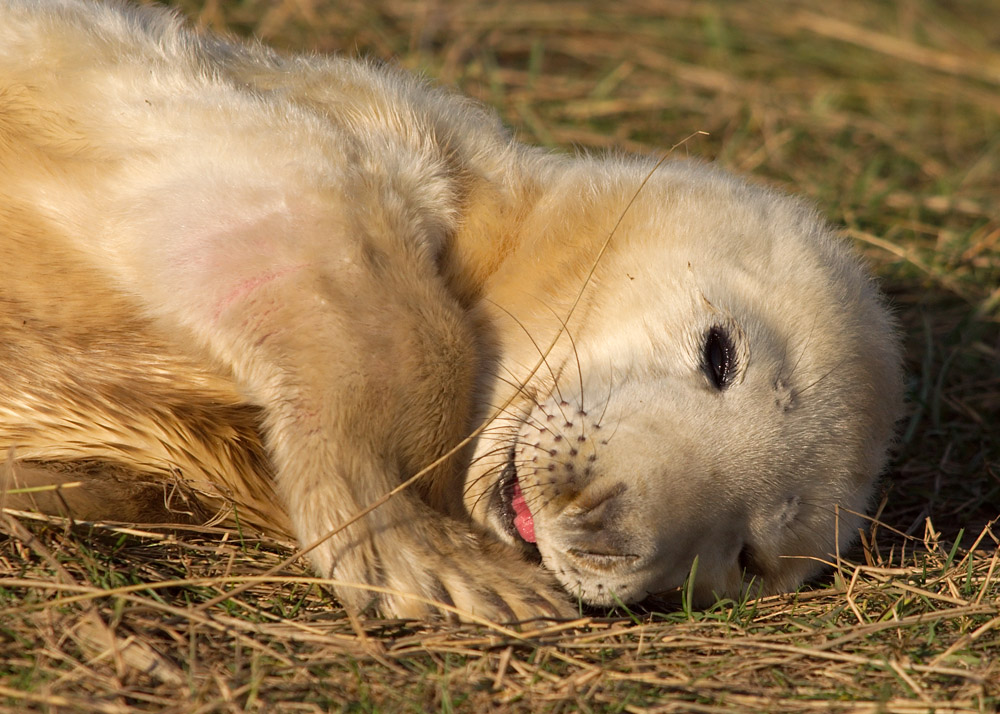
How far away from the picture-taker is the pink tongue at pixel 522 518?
113 inches

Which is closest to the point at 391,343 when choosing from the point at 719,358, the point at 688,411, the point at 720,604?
the point at 688,411

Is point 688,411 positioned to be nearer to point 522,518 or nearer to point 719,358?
point 719,358

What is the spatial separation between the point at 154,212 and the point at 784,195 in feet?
7.09

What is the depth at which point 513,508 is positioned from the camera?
9.55 ft

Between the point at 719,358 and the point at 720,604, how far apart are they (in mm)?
684

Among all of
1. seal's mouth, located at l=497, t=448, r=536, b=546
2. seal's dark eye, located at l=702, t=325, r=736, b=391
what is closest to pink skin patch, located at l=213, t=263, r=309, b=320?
seal's mouth, located at l=497, t=448, r=536, b=546

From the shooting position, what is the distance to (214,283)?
2.59 metres

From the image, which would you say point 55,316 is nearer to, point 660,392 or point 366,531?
point 366,531

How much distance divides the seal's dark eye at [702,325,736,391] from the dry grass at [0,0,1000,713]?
0.65m

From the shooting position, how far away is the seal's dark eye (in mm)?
2957

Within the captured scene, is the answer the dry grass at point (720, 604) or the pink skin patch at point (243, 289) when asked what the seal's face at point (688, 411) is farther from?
the pink skin patch at point (243, 289)

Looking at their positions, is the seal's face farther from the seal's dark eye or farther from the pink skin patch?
the pink skin patch

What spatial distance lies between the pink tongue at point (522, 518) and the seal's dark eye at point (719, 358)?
2.05ft

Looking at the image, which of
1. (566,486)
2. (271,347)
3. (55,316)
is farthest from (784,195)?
(55,316)
